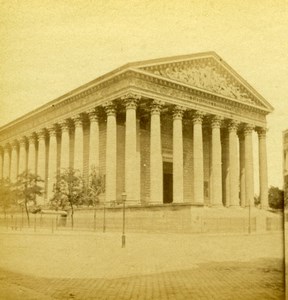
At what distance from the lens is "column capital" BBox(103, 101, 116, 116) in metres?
42.0

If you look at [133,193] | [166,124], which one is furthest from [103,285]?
[166,124]

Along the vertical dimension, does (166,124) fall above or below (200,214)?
above

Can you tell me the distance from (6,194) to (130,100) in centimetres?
2521

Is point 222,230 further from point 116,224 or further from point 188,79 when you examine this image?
point 188,79

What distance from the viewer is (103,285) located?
43.8 ft

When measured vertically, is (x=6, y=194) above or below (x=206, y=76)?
below

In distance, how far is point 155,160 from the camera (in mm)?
42062

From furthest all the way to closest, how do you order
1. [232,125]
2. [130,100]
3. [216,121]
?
[232,125] < [216,121] < [130,100]

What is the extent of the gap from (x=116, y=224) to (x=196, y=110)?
15.4 meters

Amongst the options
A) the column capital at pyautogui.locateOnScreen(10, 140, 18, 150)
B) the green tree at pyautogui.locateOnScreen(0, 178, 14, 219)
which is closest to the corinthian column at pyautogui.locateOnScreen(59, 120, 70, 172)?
the column capital at pyautogui.locateOnScreen(10, 140, 18, 150)

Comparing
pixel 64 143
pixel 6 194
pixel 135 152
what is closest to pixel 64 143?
pixel 64 143

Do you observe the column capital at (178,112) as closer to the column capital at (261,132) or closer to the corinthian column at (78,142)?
the corinthian column at (78,142)

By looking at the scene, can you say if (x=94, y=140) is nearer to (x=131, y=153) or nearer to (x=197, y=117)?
(x=131, y=153)

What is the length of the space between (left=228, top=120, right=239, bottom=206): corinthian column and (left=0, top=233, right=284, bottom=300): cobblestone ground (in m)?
29.6
